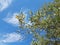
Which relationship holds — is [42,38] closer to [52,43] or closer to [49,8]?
[52,43]

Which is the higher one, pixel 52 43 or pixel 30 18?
pixel 30 18

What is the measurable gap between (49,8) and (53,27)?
1107 mm

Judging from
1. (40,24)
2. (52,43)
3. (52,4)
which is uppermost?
(52,4)

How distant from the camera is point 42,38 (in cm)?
1361

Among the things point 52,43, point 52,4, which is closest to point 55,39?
point 52,43

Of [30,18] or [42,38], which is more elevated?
[30,18]

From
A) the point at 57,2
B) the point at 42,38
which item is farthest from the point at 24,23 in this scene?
the point at 57,2

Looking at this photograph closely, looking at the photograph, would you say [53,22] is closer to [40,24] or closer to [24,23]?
[40,24]

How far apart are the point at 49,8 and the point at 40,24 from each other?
1067 mm

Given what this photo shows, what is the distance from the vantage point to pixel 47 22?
518 inches

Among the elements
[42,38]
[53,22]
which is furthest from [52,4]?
[42,38]

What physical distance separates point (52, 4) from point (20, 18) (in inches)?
77.4

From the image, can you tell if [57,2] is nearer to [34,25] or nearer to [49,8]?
[49,8]

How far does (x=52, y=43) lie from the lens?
13.5 meters
